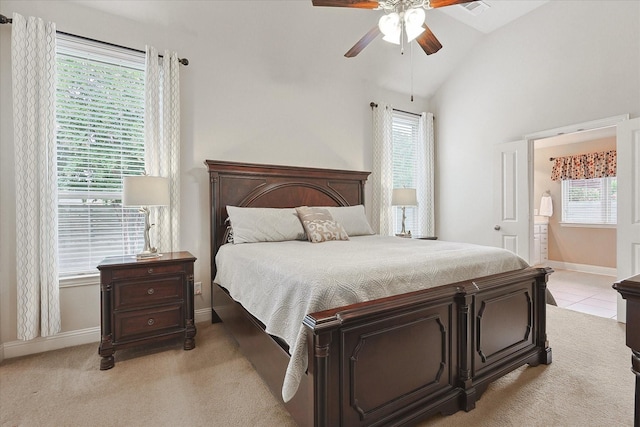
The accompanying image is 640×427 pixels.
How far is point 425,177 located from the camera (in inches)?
192

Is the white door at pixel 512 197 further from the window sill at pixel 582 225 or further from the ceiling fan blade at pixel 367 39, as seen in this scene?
the window sill at pixel 582 225

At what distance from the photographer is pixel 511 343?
2051 millimetres

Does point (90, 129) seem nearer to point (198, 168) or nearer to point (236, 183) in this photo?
point (198, 168)

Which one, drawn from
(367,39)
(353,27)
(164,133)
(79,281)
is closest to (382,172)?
(353,27)

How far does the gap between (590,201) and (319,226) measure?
5.76 metres

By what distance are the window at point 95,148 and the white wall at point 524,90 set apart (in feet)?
13.8

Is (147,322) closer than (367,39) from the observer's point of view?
Yes

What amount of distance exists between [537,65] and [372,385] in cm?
430

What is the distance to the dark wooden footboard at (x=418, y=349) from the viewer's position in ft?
4.27

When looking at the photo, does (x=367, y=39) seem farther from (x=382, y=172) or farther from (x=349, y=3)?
(x=382, y=172)

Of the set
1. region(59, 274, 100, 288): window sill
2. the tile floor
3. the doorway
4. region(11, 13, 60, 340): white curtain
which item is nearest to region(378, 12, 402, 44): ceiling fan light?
region(11, 13, 60, 340): white curtain

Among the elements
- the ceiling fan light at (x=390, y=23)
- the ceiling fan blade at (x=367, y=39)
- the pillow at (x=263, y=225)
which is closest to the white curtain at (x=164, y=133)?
the pillow at (x=263, y=225)

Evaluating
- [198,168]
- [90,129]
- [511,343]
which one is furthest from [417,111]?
[90,129]

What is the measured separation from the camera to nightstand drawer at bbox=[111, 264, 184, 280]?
2279 millimetres
